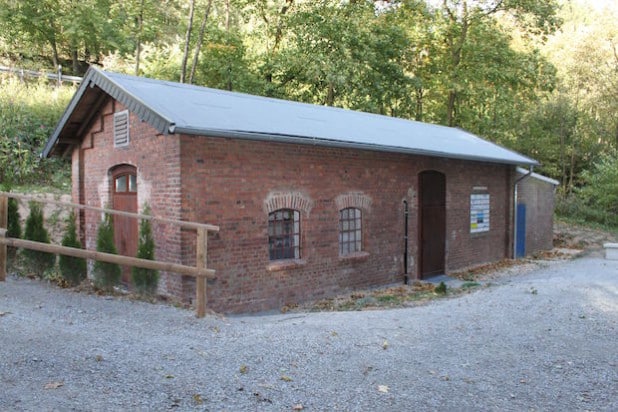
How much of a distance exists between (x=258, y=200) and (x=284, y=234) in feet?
3.54

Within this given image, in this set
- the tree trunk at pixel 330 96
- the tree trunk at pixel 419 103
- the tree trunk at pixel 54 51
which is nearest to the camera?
the tree trunk at pixel 330 96

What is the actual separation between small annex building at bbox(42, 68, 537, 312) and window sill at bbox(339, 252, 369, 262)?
33mm

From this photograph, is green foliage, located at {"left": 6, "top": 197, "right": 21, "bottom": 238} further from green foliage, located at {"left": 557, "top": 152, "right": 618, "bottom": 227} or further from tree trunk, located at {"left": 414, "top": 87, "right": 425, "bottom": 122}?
green foliage, located at {"left": 557, "top": 152, "right": 618, "bottom": 227}

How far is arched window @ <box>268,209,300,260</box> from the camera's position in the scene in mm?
10133

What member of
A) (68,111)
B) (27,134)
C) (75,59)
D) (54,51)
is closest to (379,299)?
(68,111)

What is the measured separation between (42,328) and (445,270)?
35.6 feet

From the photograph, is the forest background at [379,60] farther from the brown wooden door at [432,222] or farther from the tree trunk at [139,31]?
the brown wooden door at [432,222]

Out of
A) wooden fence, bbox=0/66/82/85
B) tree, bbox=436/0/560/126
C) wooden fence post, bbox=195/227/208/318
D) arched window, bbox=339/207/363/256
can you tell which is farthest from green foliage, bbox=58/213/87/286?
tree, bbox=436/0/560/126

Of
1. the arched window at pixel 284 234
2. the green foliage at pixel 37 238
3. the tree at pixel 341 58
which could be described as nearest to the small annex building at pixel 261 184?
the arched window at pixel 284 234

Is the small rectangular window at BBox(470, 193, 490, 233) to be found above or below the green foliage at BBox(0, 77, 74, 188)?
below

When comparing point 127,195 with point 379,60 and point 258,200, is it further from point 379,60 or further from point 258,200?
point 379,60

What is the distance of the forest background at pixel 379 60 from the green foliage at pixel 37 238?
8.58 meters

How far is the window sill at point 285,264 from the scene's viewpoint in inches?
389

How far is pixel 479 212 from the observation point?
16.1 metres
